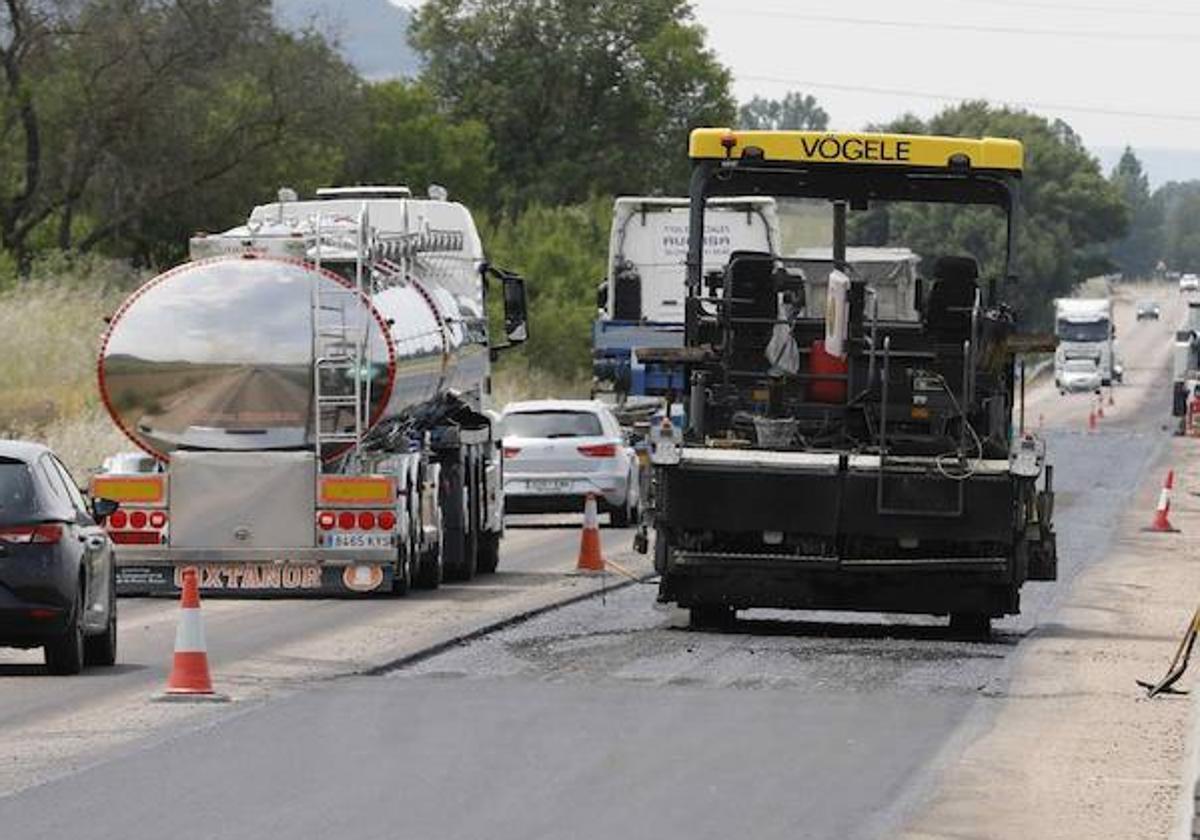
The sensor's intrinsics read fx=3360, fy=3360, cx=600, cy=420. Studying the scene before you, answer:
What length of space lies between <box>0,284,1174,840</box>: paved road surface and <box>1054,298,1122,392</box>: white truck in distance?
10299 cm

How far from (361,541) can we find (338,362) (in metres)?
1.52

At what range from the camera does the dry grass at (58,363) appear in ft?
143

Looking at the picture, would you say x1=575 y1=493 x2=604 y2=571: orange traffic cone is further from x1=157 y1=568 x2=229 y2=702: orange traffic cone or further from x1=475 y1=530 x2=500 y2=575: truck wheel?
x1=157 y1=568 x2=229 y2=702: orange traffic cone

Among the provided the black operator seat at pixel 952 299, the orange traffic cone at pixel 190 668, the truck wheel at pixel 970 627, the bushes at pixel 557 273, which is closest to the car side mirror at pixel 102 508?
the orange traffic cone at pixel 190 668

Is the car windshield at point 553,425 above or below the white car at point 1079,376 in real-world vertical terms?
above

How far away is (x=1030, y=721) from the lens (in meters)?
18.1

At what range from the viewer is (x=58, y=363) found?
51.9 meters

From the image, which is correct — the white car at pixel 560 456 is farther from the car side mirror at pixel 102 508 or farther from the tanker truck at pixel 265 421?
the car side mirror at pixel 102 508

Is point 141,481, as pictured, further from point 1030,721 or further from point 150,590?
point 1030,721

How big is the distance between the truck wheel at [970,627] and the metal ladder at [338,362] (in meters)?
6.28

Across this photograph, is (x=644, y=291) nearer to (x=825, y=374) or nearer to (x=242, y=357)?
(x=242, y=357)

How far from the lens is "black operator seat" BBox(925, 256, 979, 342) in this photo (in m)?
23.5

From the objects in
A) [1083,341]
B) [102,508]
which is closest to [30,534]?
[102,508]

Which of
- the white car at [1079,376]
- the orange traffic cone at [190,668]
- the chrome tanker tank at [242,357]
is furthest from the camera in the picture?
the white car at [1079,376]
